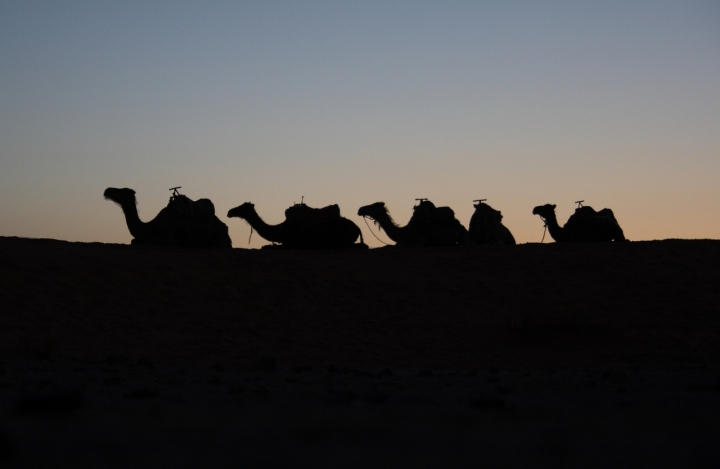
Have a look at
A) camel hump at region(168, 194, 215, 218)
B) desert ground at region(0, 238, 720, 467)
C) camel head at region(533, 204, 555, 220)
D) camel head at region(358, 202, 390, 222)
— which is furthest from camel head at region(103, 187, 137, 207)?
camel head at region(533, 204, 555, 220)

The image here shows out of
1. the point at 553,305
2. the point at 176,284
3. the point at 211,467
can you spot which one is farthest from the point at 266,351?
the point at 211,467

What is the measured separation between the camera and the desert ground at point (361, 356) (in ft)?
14.2

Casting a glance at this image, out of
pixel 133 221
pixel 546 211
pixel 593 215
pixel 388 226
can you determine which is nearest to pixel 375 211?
pixel 388 226

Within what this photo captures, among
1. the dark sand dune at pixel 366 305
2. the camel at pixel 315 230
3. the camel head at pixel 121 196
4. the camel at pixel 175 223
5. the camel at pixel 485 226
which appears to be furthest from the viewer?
the camel at pixel 485 226

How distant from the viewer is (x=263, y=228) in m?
26.6

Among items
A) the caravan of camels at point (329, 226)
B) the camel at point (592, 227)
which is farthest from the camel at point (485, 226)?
the camel at point (592, 227)

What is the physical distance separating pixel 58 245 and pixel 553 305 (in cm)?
1170

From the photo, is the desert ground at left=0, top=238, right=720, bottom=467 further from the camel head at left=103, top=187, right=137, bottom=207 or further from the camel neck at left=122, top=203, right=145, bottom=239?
the camel head at left=103, top=187, right=137, bottom=207

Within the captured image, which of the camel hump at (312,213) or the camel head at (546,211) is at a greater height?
the camel head at (546,211)

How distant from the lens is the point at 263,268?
67.7ft

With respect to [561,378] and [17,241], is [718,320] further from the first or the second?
[17,241]

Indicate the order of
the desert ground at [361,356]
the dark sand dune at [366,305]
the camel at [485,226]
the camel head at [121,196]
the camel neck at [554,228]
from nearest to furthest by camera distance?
the desert ground at [361,356] < the dark sand dune at [366,305] < the camel head at [121,196] < the camel at [485,226] < the camel neck at [554,228]

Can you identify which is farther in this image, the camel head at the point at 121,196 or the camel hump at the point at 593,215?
the camel hump at the point at 593,215

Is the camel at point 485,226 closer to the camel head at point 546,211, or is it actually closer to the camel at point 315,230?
A: the camel head at point 546,211
